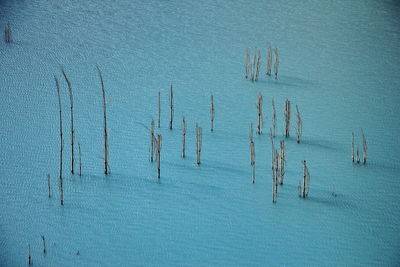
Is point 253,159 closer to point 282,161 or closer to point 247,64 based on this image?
point 282,161

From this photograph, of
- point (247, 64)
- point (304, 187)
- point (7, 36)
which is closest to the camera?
point (304, 187)

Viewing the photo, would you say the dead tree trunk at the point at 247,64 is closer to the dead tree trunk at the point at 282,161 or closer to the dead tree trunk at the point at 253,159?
the dead tree trunk at the point at 253,159

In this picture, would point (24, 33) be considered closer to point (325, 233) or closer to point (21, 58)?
point (21, 58)

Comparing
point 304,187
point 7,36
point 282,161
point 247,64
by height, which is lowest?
point 304,187

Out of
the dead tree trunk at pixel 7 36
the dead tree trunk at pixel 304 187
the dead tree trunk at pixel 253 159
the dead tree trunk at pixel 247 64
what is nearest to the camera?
the dead tree trunk at pixel 304 187

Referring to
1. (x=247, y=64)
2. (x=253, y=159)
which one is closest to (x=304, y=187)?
(x=253, y=159)

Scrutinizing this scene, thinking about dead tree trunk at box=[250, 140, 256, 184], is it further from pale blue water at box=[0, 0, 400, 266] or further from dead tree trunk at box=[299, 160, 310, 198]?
dead tree trunk at box=[299, 160, 310, 198]

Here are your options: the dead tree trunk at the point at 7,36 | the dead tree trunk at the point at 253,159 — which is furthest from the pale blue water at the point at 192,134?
the dead tree trunk at the point at 7,36

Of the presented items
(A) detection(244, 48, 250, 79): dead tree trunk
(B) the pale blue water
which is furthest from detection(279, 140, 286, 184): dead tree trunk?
(A) detection(244, 48, 250, 79): dead tree trunk
